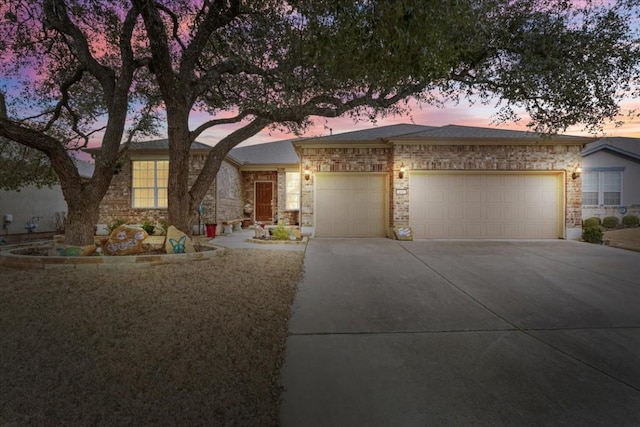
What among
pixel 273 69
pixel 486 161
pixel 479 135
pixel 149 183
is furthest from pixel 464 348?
pixel 149 183

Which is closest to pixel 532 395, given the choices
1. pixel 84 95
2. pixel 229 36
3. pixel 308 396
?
pixel 308 396

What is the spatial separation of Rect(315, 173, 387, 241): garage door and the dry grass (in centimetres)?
673

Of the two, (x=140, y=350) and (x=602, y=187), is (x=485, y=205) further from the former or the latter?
(x=140, y=350)

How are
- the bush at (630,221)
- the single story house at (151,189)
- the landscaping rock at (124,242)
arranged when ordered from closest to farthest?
the landscaping rock at (124,242)
the single story house at (151,189)
the bush at (630,221)

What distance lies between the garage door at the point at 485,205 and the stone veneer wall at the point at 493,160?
0.95ft

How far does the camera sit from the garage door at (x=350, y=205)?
466 inches

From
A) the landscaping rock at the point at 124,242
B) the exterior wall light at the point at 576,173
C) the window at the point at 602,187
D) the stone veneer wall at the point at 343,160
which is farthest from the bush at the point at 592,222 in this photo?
the landscaping rock at the point at 124,242

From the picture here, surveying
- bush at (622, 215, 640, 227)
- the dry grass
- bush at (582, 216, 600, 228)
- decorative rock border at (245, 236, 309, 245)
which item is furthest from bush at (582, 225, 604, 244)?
the dry grass

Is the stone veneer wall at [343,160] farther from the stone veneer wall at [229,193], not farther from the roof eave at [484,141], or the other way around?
the stone veneer wall at [229,193]

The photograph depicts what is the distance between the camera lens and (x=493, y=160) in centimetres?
1120

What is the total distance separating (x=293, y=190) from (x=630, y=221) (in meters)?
14.3

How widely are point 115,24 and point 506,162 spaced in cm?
1147

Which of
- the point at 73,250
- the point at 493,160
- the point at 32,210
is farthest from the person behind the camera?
the point at 32,210

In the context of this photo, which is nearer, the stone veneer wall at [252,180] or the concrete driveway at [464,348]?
the concrete driveway at [464,348]
